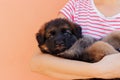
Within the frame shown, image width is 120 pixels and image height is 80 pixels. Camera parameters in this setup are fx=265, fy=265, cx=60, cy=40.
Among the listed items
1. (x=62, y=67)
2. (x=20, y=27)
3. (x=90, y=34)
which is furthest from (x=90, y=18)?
(x=20, y=27)

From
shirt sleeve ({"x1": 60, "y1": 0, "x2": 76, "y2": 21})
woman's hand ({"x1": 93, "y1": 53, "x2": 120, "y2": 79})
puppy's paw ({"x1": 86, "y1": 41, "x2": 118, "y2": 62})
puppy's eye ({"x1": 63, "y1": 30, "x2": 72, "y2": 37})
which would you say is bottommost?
woman's hand ({"x1": 93, "y1": 53, "x2": 120, "y2": 79})

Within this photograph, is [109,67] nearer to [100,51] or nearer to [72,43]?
[100,51]

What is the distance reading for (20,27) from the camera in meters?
1.61

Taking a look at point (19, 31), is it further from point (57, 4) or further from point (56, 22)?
point (56, 22)

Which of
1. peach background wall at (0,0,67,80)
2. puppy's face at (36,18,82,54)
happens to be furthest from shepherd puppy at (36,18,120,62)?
peach background wall at (0,0,67,80)

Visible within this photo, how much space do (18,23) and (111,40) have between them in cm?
74

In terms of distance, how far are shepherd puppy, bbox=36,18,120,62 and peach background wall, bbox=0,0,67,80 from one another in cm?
47

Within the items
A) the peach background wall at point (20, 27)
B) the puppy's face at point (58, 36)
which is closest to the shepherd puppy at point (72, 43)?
the puppy's face at point (58, 36)

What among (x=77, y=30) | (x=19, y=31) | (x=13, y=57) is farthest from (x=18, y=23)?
(x=77, y=30)

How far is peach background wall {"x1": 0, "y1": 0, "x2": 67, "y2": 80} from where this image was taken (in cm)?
160

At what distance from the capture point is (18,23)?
1.60 meters

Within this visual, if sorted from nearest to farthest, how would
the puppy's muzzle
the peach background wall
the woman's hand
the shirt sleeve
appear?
the woman's hand, the puppy's muzzle, the shirt sleeve, the peach background wall

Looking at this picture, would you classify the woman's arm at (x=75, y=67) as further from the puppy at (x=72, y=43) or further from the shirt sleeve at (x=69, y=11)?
the shirt sleeve at (x=69, y=11)

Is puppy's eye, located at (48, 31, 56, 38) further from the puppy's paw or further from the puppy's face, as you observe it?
A: the puppy's paw
